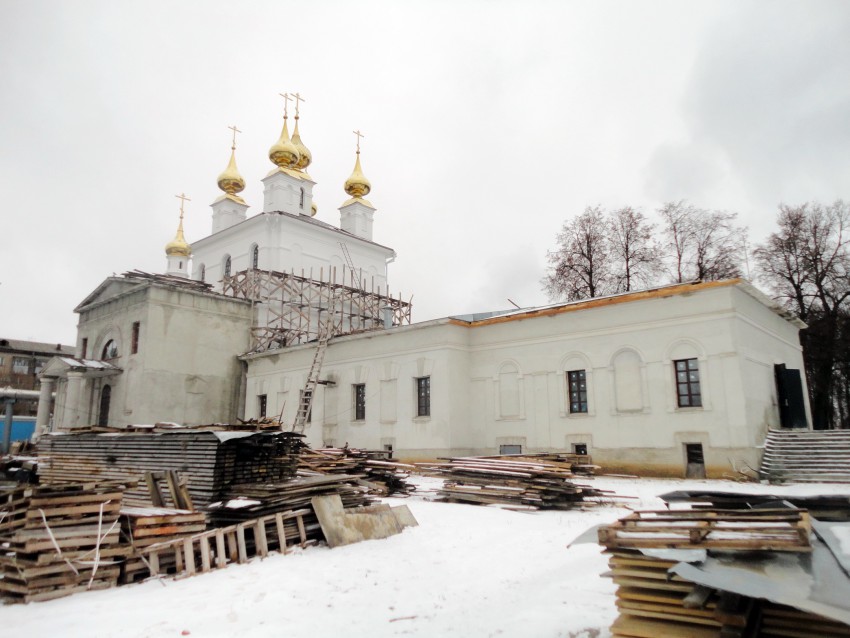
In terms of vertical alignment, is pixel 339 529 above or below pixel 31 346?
below

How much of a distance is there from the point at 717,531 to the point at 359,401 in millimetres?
22177

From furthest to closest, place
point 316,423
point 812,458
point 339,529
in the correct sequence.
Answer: point 316,423 < point 812,458 < point 339,529

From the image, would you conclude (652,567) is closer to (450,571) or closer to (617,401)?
(450,571)

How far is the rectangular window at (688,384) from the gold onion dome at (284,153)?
29986 mm

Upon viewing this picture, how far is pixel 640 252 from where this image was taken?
108 ft

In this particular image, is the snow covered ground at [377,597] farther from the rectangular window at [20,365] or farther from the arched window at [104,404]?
the rectangular window at [20,365]

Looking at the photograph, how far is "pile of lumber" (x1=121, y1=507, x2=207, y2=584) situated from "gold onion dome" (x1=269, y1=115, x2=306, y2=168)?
113 feet

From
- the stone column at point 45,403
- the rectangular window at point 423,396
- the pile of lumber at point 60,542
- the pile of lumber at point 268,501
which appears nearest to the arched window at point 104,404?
the stone column at point 45,403

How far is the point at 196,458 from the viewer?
1188 cm

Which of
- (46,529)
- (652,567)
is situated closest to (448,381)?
(46,529)

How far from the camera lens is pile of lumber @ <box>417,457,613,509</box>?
13.2 metres

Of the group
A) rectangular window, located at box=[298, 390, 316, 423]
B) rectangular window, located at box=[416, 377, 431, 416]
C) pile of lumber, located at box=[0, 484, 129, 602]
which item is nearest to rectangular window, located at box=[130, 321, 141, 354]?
rectangular window, located at box=[298, 390, 316, 423]

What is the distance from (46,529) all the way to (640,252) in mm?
30284

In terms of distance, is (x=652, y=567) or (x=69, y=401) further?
(x=69, y=401)
